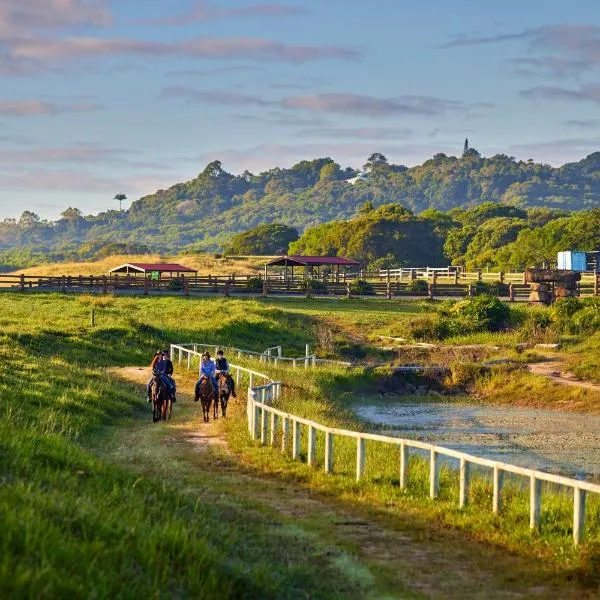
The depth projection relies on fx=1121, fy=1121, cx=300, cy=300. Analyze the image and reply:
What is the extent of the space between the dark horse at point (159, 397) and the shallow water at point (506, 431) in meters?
6.74

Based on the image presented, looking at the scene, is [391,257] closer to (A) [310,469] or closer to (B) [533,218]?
(B) [533,218]

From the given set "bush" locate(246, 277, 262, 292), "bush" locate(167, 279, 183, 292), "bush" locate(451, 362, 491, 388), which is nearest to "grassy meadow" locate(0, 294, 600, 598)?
"bush" locate(451, 362, 491, 388)

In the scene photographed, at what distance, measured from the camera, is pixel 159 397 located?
27.4 m

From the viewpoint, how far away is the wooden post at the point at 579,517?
14.7 m

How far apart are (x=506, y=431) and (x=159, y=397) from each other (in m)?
12.2

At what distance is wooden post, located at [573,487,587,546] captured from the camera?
1473 cm

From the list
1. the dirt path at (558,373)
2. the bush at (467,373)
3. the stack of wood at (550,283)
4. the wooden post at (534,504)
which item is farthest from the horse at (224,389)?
the stack of wood at (550,283)

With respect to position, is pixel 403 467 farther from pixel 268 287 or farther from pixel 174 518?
pixel 268 287

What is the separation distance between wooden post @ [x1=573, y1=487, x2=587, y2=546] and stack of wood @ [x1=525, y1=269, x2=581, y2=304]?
5433 centimetres

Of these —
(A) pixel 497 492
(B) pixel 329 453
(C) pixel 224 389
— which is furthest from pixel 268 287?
(A) pixel 497 492

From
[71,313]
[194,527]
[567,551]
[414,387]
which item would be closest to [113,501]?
[194,527]

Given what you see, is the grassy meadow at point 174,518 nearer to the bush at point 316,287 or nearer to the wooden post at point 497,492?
the wooden post at point 497,492

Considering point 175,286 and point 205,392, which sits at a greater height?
point 175,286

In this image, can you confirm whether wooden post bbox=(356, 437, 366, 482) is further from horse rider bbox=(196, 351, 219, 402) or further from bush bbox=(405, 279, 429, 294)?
bush bbox=(405, 279, 429, 294)
